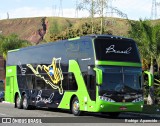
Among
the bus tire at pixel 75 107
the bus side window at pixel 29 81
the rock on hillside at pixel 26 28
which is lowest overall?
the bus tire at pixel 75 107

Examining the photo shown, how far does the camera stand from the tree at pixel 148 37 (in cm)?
3030

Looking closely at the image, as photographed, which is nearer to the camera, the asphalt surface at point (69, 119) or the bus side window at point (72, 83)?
the asphalt surface at point (69, 119)

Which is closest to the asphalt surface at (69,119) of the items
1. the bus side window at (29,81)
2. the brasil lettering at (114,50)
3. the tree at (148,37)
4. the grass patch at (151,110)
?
the grass patch at (151,110)

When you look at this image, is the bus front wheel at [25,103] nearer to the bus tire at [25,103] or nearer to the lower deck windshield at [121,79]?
the bus tire at [25,103]

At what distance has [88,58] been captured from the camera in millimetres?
22172

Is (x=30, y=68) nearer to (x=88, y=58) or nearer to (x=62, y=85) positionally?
(x=62, y=85)

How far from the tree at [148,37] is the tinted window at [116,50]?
793 centimetres

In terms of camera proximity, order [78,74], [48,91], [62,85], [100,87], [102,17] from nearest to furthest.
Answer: [100,87] → [78,74] → [62,85] → [48,91] → [102,17]

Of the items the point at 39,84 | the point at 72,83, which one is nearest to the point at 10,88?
the point at 39,84

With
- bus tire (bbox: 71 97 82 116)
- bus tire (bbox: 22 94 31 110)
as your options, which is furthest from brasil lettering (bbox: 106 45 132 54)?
bus tire (bbox: 22 94 31 110)

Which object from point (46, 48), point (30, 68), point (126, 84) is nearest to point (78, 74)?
point (126, 84)

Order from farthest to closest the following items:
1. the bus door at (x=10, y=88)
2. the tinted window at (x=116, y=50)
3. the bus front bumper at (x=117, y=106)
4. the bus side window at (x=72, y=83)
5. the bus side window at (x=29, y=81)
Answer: the bus door at (x=10, y=88)
the bus side window at (x=29, y=81)
the bus side window at (x=72, y=83)
the tinted window at (x=116, y=50)
the bus front bumper at (x=117, y=106)

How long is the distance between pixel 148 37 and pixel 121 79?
9.54 metres

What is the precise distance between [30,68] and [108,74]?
352 inches
